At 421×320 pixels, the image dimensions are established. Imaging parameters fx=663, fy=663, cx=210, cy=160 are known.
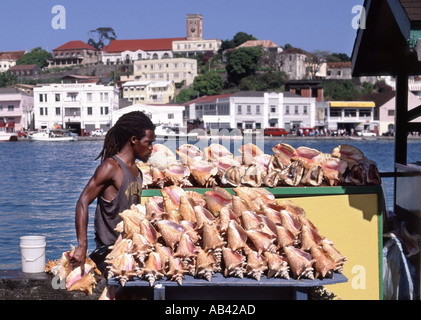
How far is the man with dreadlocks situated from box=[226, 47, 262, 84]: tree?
133115 mm

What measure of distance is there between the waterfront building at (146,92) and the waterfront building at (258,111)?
2539 cm

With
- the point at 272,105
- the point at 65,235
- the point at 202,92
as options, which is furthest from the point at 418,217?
the point at 202,92

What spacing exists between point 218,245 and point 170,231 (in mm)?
259

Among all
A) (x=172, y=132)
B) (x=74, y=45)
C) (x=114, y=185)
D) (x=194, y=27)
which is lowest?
(x=172, y=132)

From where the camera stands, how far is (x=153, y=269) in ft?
9.86

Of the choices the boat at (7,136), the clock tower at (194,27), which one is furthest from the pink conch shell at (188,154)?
the clock tower at (194,27)

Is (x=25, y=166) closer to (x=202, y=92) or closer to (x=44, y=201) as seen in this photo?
(x=44, y=201)

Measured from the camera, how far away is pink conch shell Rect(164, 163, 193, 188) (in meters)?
4.11

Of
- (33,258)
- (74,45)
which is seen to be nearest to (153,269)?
(33,258)

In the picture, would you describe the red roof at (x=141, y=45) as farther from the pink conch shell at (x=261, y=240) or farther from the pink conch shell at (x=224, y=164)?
the pink conch shell at (x=261, y=240)

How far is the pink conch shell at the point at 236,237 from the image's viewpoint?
3146mm

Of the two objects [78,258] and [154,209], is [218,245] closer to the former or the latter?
[154,209]

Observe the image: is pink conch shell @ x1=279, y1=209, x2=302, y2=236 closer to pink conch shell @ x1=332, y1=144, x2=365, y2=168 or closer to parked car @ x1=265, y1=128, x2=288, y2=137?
pink conch shell @ x1=332, y1=144, x2=365, y2=168
